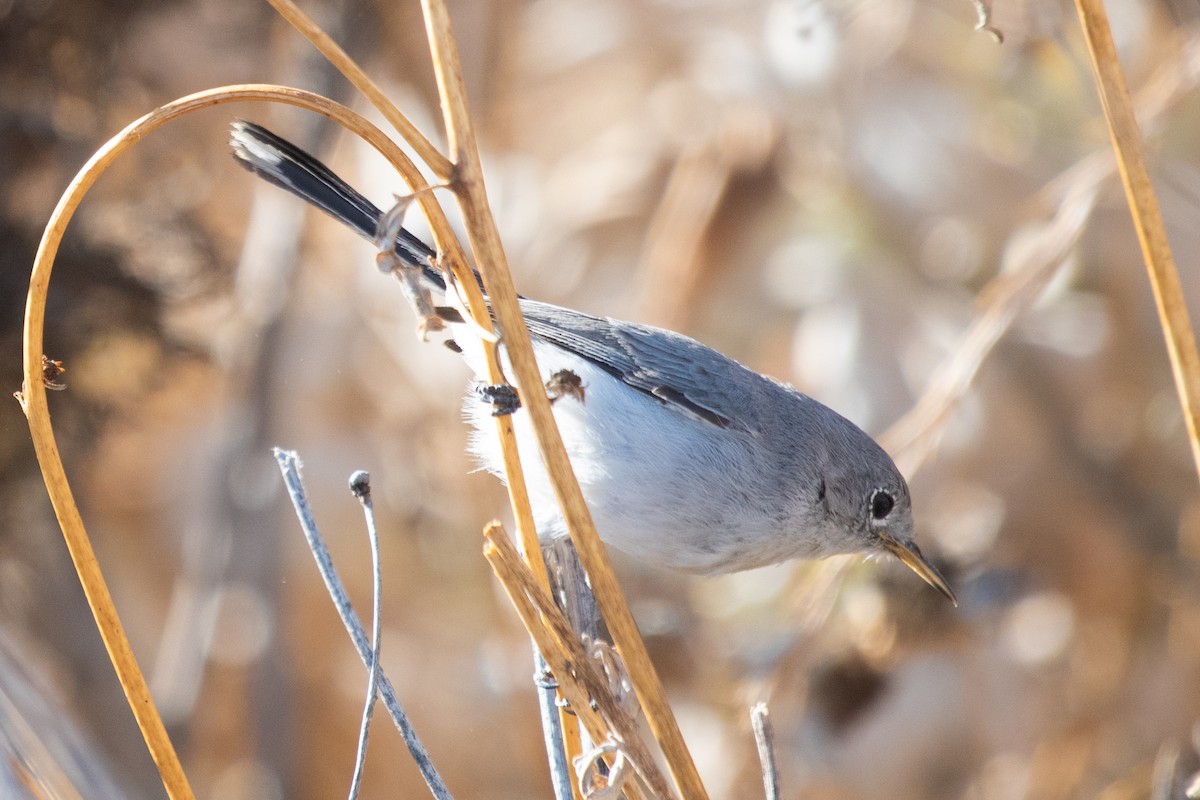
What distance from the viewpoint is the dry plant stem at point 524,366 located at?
0.78 metres

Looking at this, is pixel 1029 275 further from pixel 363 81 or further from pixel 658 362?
pixel 363 81

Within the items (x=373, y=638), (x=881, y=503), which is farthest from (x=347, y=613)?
(x=881, y=503)

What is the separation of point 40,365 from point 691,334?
7.67 ft

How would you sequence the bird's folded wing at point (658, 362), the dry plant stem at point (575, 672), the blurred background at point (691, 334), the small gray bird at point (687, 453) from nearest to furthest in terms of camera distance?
the dry plant stem at point (575, 672)
the small gray bird at point (687, 453)
the bird's folded wing at point (658, 362)
the blurred background at point (691, 334)

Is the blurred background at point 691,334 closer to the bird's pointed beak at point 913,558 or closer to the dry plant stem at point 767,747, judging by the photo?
the bird's pointed beak at point 913,558

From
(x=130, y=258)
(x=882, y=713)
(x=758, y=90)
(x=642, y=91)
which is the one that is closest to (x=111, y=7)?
(x=130, y=258)

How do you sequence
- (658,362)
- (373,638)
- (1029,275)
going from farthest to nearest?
1. (658,362)
2. (1029,275)
3. (373,638)

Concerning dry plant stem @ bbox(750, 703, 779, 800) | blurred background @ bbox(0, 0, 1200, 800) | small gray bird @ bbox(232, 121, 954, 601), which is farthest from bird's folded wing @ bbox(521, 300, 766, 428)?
blurred background @ bbox(0, 0, 1200, 800)

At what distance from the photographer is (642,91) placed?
3930 mm

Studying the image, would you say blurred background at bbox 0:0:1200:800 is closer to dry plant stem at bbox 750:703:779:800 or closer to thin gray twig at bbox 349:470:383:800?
dry plant stem at bbox 750:703:779:800

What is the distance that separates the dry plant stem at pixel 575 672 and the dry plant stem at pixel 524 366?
0.05 meters

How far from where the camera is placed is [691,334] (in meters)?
3.03

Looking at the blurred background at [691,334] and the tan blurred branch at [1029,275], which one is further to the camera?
the blurred background at [691,334]

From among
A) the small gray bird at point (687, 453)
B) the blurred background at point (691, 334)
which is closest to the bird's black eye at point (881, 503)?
the small gray bird at point (687, 453)
